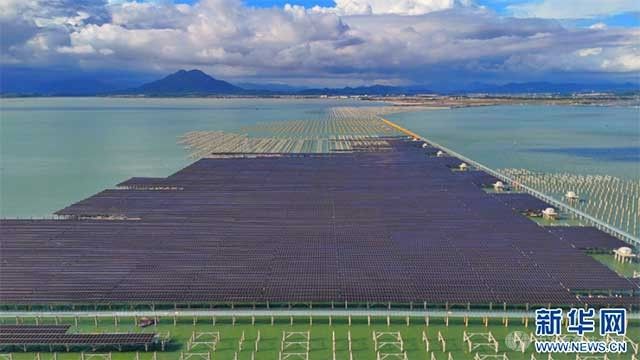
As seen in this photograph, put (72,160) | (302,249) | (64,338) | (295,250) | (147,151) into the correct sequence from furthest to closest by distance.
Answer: (147,151) → (72,160) → (302,249) → (295,250) → (64,338)

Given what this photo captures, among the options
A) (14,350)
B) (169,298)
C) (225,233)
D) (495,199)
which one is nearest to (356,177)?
(495,199)

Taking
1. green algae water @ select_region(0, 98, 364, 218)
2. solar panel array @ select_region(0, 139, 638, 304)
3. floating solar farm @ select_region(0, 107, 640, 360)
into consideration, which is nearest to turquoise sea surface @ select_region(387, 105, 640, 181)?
floating solar farm @ select_region(0, 107, 640, 360)

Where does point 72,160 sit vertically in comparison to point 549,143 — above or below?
below

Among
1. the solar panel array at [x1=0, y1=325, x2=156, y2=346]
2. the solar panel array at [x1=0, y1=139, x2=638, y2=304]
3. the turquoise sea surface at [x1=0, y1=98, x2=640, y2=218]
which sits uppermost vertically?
the turquoise sea surface at [x1=0, y1=98, x2=640, y2=218]

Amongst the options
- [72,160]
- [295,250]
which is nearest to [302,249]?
[295,250]

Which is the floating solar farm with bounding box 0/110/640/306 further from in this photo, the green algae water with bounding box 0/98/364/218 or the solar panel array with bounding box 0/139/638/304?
the green algae water with bounding box 0/98/364/218

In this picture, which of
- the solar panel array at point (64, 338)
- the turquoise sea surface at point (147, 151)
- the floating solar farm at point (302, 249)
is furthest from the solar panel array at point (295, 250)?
the turquoise sea surface at point (147, 151)

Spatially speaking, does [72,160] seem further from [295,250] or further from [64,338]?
[64,338]

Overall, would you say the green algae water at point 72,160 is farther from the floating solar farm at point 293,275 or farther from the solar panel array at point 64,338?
the solar panel array at point 64,338

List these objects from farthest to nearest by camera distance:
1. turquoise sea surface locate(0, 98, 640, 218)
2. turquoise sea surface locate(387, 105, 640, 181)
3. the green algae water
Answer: turquoise sea surface locate(387, 105, 640, 181) → turquoise sea surface locate(0, 98, 640, 218) → the green algae water
